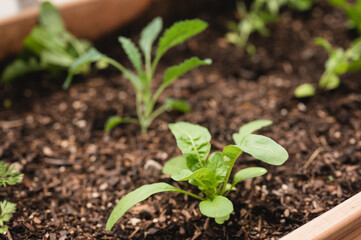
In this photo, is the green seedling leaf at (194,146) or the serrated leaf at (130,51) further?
the serrated leaf at (130,51)

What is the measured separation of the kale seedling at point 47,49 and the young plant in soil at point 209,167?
78cm

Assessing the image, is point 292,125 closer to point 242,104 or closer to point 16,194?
point 242,104

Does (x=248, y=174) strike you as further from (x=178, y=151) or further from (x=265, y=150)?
(x=178, y=151)

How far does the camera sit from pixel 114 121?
1.29 metres

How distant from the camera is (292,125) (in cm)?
131

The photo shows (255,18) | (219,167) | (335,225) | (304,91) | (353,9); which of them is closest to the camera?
(335,225)

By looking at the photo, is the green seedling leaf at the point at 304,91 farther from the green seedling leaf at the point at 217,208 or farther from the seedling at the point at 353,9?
the green seedling leaf at the point at 217,208

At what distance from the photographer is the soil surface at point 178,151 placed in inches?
40.3

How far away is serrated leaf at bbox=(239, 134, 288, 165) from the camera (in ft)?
2.71

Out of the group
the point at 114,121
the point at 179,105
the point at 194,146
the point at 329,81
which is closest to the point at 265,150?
the point at 194,146

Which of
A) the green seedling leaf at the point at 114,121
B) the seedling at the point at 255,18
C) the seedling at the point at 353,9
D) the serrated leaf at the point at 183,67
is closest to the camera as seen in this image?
the serrated leaf at the point at 183,67

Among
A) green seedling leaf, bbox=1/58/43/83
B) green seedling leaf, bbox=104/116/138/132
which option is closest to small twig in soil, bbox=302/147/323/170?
green seedling leaf, bbox=104/116/138/132

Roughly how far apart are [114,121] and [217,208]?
589 millimetres

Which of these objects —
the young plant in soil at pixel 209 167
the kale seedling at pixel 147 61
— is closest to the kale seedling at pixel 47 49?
the kale seedling at pixel 147 61
